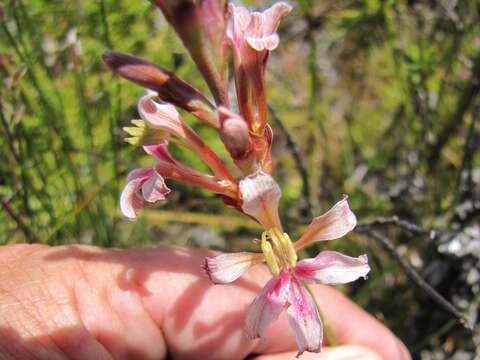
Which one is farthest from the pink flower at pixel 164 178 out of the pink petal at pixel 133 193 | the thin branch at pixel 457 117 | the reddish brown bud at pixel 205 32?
the thin branch at pixel 457 117

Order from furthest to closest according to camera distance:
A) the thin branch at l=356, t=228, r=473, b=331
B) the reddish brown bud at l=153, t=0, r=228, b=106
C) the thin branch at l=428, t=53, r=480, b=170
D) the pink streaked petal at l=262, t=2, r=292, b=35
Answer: the thin branch at l=428, t=53, r=480, b=170, the thin branch at l=356, t=228, r=473, b=331, the pink streaked petal at l=262, t=2, r=292, b=35, the reddish brown bud at l=153, t=0, r=228, b=106

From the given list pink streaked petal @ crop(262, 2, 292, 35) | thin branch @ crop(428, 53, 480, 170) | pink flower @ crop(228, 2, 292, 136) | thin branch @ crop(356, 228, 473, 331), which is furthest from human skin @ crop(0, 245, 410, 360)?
thin branch @ crop(428, 53, 480, 170)

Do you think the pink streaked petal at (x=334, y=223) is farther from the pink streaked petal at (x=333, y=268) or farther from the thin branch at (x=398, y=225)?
the thin branch at (x=398, y=225)

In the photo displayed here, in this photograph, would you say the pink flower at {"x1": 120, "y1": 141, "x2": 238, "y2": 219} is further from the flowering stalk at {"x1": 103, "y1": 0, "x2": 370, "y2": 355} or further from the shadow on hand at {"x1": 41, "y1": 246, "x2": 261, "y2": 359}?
the shadow on hand at {"x1": 41, "y1": 246, "x2": 261, "y2": 359}

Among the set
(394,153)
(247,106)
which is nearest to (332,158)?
(394,153)

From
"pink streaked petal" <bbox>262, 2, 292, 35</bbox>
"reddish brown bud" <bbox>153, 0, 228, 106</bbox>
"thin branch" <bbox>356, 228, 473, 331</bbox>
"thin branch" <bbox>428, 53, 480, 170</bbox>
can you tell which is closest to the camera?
"reddish brown bud" <bbox>153, 0, 228, 106</bbox>

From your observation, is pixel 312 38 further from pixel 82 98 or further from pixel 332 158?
pixel 332 158

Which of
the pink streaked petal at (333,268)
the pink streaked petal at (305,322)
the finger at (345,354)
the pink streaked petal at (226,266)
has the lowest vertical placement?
the finger at (345,354)
